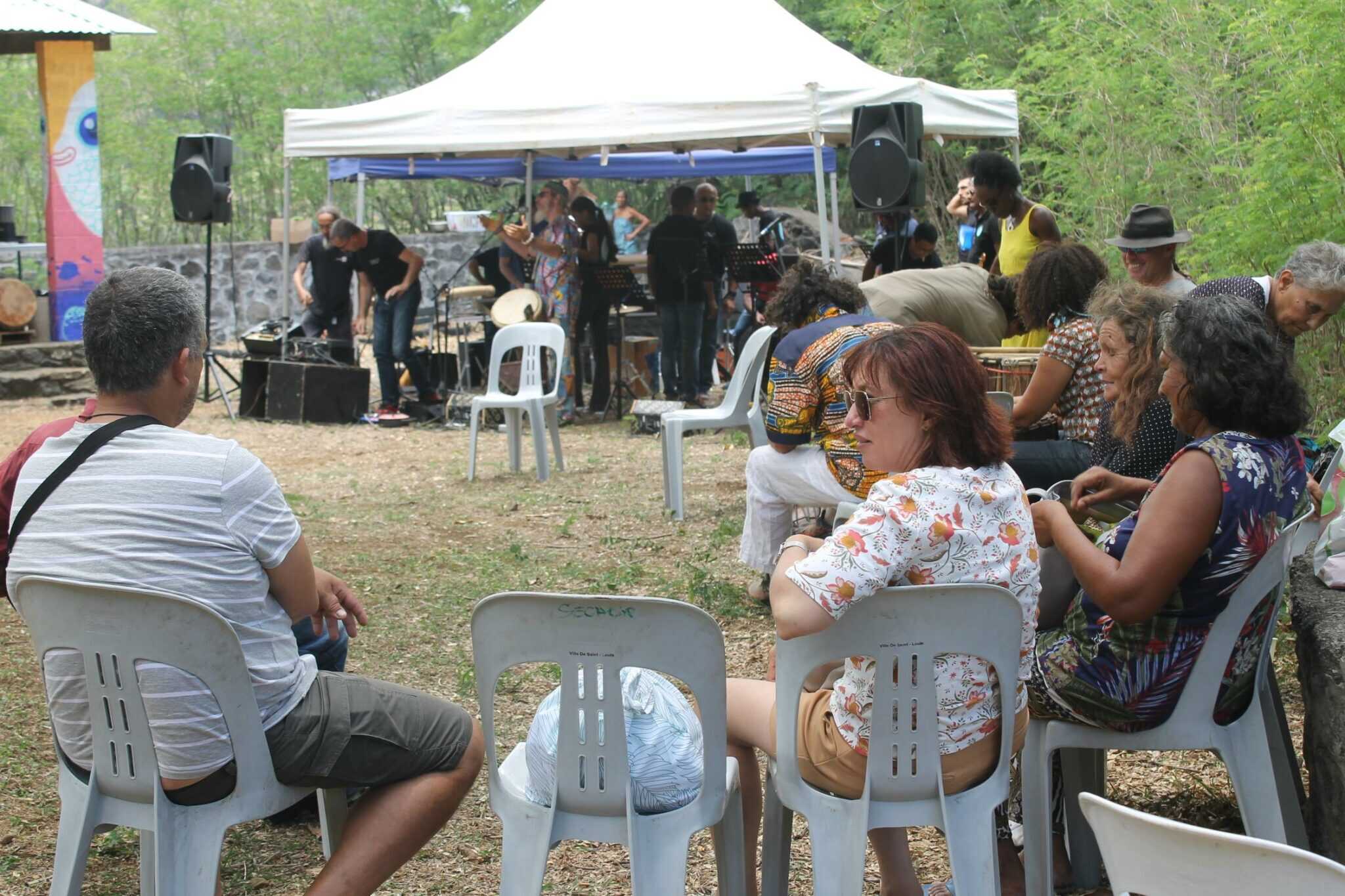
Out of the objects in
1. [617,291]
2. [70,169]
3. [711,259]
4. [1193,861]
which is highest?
[70,169]

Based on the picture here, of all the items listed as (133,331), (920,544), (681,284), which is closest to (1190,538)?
(920,544)

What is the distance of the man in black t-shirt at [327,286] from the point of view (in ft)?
34.3

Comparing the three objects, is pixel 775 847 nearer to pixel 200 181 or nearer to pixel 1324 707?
pixel 1324 707

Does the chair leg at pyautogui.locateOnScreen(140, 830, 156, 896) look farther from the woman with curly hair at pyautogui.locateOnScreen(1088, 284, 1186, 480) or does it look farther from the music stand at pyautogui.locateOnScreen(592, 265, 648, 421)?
the music stand at pyautogui.locateOnScreen(592, 265, 648, 421)

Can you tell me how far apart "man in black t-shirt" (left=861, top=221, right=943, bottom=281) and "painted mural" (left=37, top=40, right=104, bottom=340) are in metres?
6.54

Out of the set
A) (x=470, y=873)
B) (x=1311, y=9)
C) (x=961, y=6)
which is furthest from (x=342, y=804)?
(x=961, y=6)

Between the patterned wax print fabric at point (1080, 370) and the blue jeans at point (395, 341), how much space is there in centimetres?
691

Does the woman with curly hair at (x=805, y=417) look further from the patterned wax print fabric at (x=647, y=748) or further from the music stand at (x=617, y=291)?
the music stand at (x=617, y=291)

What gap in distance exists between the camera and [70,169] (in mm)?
11195

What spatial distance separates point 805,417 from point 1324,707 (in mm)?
2232

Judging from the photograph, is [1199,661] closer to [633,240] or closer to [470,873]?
[470,873]

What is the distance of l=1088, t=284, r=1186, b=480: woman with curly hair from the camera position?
120 inches

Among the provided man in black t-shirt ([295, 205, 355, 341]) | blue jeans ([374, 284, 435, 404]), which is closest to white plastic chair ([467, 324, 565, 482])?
blue jeans ([374, 284, 435, 404])

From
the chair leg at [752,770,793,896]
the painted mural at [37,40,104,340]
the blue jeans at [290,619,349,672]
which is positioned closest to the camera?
the chair leg at [752,770,793,896]
